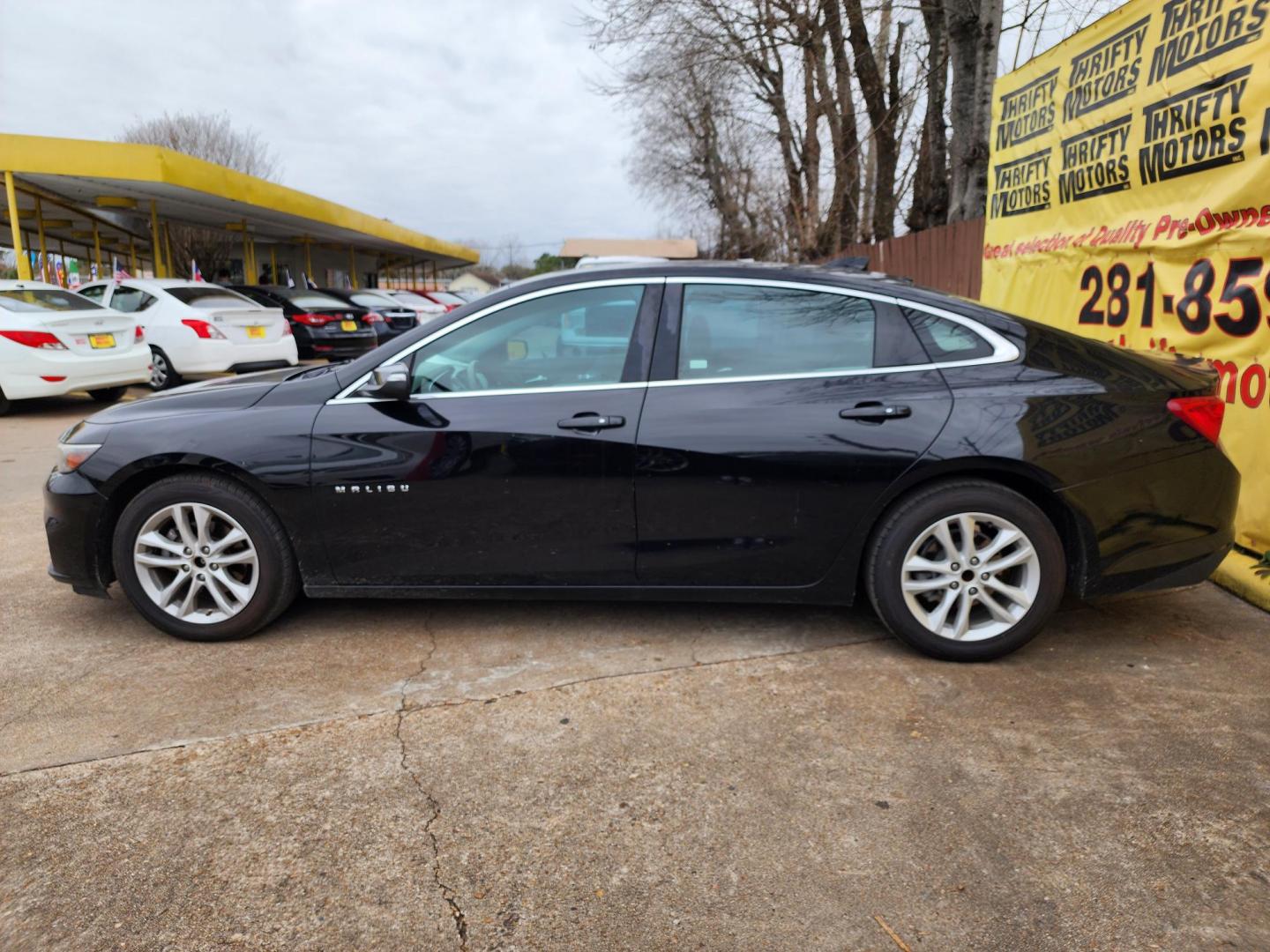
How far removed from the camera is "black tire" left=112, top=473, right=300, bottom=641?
360 centimetres

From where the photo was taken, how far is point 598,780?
8.92 feet

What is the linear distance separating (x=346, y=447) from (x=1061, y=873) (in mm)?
2784

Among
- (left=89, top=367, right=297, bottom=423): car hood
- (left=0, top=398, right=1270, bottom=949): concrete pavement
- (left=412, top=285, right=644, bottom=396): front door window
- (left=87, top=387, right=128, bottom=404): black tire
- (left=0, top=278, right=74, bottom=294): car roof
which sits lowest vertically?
(left=0, top=398, right=1270, bottom=949): concrete pavement

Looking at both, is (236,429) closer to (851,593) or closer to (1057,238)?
(851,593)

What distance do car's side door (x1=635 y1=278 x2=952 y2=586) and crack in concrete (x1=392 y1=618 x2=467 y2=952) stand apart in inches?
38.3

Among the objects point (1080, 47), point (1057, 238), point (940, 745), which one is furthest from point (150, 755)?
point (1080, 47)

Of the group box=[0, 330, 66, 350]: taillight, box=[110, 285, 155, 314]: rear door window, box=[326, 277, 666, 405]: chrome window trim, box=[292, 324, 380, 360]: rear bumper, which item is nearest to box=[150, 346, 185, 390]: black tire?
box=[110, 285, 155, 314]: rear door window

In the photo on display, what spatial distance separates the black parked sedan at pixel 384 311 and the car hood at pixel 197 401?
13.8 meters

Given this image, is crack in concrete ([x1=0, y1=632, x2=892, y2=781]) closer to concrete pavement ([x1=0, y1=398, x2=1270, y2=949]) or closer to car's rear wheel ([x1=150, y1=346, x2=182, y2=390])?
concrete pavement ([x1=0, y1=398, x2=1270, y2=949])

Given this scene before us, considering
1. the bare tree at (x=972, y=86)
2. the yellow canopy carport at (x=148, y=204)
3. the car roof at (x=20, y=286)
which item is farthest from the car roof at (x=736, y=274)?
Result: the yellow canopy carport at (x=148, y=204)

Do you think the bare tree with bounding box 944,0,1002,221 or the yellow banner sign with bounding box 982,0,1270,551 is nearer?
the yellow banner sign with bounding box 982,0,1270,551

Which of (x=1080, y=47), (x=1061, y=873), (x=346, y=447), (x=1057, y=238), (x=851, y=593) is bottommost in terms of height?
(x=1061, y=873)

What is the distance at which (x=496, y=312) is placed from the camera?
144 inches

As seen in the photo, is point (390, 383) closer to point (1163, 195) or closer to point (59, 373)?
point (1163, 195)
